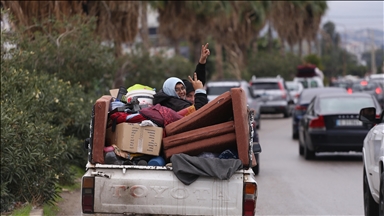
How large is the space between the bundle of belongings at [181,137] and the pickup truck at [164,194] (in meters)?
0.09

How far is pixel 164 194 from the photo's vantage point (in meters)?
6.87

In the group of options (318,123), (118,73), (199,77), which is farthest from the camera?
(118,73)

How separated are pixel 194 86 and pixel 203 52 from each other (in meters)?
1.09

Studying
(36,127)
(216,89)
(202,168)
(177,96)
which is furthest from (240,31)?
(202,168)

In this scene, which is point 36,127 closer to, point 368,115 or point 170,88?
point 170,88

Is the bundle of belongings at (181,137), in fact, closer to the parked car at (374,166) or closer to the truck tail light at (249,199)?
the truck tail light at (249,199)

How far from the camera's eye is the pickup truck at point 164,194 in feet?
22.5

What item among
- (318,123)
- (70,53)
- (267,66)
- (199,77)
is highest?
(199,77)

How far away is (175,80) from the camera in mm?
8953

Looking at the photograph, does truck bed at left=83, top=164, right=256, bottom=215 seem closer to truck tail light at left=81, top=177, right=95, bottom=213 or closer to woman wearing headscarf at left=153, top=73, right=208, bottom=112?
truck tail light at left=81, top=177, right=95, bottom=213

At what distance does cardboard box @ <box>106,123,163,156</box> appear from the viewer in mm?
7418

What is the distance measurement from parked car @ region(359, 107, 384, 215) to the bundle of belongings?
4.99 feet

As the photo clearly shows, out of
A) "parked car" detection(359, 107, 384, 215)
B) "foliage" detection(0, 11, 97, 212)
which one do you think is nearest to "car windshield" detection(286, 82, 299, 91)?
"foliage" detection(0, 11, 97, 212)

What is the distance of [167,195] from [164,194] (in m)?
0.03
